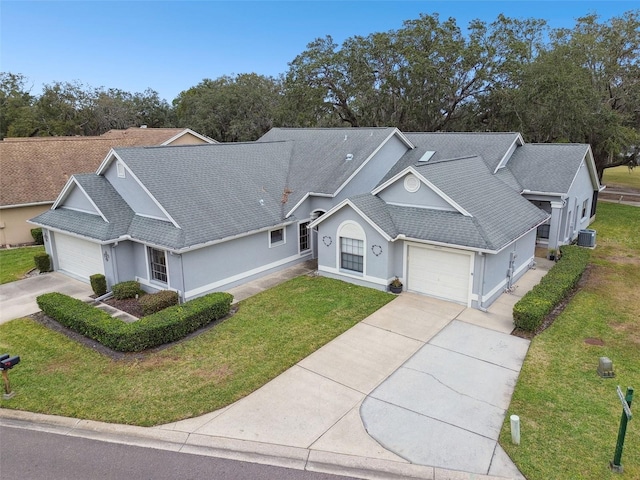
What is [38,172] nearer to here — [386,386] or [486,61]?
[386,386]

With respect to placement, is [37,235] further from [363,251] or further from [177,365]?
[363,251]

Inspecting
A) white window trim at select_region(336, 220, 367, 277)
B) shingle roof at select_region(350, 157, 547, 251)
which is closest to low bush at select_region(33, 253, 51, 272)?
white window trim at select_region(336, 220, 367, 277)

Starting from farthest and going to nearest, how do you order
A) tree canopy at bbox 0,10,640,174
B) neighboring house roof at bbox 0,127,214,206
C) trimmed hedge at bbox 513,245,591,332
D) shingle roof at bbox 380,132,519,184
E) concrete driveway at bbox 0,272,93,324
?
tree canopy at bbox 0,10,640,174 < neighboring house roof at bbox 0,127,214,206 < shingle roof at bbox 380,132,519,184 < concrete driveway at bbox 0,272,93,324 < trimmed hedge at bbox 513,245,591,332

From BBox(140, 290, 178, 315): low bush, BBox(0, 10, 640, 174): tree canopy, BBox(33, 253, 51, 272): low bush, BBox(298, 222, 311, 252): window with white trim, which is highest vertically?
BBox(0, 10, 640, 174): tree canopy

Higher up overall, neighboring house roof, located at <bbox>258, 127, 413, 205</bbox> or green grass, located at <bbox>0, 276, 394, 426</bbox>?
neighboring house roof, located at <bbox>258, 127, 413, 205</bbox>

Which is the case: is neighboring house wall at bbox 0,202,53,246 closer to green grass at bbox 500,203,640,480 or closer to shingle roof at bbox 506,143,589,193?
shingle roof at bbox 506,143,589,193

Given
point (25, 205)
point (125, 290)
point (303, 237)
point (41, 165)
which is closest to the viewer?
point (125, 290)

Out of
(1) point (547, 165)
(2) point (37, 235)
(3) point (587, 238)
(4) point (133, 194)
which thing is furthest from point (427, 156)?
(2) point (37, 235)

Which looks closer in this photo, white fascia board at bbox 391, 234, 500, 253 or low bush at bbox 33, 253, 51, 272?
white fascia board at bbox 391, 234, 500, 253
